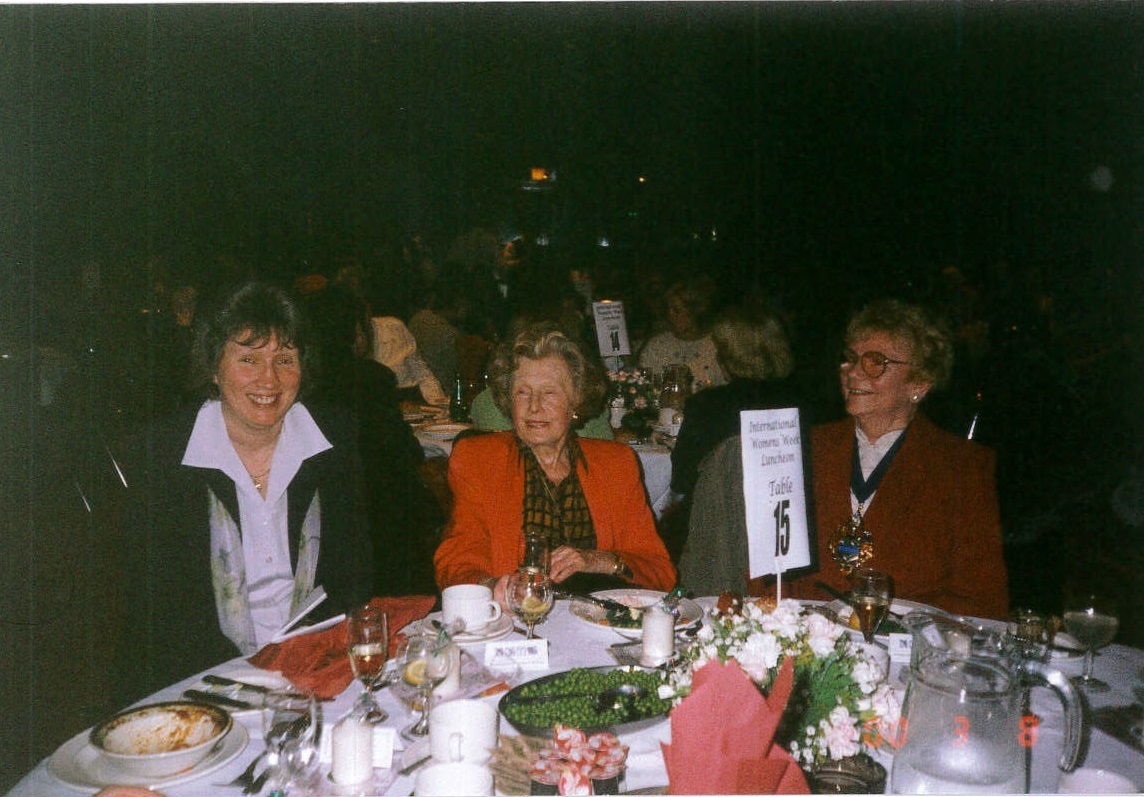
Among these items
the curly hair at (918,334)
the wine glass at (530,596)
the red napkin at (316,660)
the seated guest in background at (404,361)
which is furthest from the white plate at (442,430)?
the red napkin at (316,660)

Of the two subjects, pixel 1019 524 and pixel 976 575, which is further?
pixel 1019 524

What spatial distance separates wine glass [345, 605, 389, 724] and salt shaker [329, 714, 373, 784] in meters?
0.27

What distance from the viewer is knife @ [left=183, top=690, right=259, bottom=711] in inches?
63.6

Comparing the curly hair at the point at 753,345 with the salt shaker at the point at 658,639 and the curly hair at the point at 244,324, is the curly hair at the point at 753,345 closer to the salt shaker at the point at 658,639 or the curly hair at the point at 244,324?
the curly hair at the point at 244,324

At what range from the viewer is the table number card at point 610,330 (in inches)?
269

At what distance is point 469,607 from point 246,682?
595mm

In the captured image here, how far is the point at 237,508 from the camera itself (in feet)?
8.47

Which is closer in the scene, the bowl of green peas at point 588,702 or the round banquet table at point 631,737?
the round banquet table at point 631,737

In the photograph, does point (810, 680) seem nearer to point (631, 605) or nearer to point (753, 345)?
point (631, 605)

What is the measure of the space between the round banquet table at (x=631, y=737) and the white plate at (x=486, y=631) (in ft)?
0.07

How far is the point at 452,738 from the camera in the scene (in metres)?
1.31

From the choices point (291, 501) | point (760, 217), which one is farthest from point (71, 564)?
point (760, 217)

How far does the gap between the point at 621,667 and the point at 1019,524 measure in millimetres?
3844

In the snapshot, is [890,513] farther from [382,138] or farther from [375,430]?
[382,138]
